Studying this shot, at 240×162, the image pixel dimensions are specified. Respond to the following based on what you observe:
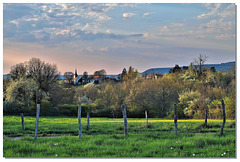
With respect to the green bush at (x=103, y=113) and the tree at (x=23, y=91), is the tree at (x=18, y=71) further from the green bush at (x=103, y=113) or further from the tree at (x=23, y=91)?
the green bush at (x=103, y=113)

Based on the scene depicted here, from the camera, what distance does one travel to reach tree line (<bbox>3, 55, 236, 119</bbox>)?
28.1m

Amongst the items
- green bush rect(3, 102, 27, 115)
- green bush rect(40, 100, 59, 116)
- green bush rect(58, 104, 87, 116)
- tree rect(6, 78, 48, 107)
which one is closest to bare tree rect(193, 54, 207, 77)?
green bush rect(58, 104, 87, 116)

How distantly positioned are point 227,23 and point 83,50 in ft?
22.8

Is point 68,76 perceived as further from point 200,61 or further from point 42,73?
point 200,61

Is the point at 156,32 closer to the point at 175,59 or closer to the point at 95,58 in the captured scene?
the point at 175,59

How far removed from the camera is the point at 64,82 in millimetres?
33094

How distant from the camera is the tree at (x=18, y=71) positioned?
28.6 meters

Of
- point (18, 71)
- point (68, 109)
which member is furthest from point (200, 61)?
point (18, 71)

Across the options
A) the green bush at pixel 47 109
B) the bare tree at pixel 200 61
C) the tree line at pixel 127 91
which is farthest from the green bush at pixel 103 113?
the bare tree at pixel 200 61

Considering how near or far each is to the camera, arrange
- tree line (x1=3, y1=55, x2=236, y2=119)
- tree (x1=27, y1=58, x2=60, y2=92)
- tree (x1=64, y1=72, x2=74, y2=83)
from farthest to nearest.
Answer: tree (x1=27, y1=58, x2=60, y2=92) < tree line (x1=3, y1=55, x2=236, y2=119) < tree (x1=64, y1=72, x2=74, y2=83)

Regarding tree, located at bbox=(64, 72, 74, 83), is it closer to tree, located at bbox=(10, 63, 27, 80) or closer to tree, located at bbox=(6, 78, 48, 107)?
tree, located at bbox=(6, 78, 48, 107)

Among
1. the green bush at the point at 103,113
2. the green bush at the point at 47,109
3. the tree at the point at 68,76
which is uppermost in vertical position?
the tree at the point at 68,76

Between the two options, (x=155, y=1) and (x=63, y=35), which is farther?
(x=63, y=35)

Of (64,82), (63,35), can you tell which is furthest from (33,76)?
(63,35)
